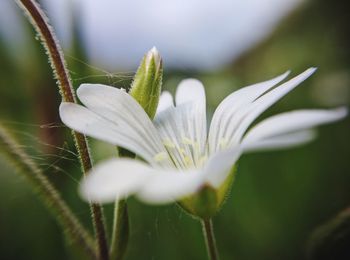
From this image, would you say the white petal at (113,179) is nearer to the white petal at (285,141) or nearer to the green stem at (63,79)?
the white petal at (285,141)

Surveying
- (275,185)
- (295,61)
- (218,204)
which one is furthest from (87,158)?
(295,61)

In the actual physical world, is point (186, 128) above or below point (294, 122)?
above

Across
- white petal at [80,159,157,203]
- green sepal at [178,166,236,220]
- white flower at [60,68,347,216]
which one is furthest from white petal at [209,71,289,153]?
white petal at [80,159,157,203]

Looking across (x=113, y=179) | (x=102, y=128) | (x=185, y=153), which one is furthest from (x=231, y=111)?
(x=113, y=179)

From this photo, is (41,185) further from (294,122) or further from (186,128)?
(294,122)

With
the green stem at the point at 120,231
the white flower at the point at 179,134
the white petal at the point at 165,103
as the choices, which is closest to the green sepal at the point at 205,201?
the white flower at the point at 179,134

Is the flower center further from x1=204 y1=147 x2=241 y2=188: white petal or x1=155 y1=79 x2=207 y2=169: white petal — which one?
x1=204 y1=147 x2=241 y2=188: white petal
